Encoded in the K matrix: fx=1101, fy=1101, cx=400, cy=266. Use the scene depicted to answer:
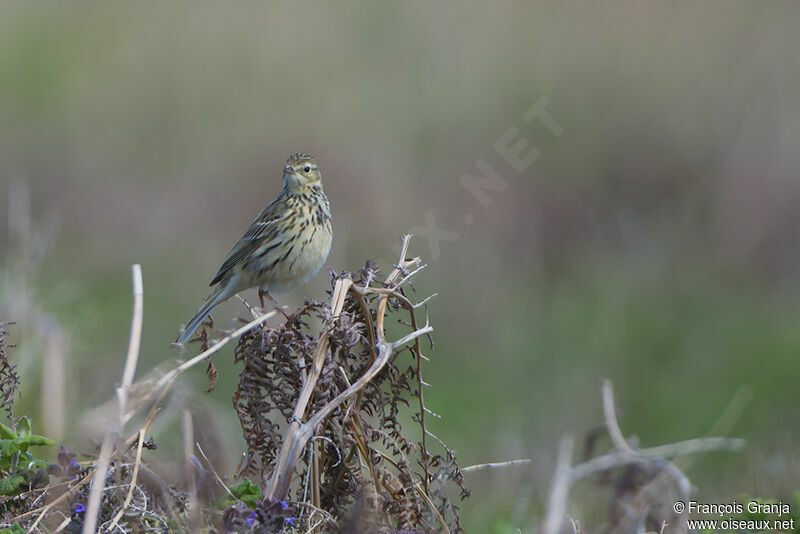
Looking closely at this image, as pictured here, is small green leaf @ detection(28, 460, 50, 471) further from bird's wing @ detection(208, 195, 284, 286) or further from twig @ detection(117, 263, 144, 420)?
bird's wing @ detection(208, 195, 284, 286)

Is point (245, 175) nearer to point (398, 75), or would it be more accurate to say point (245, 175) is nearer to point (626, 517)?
point (398, 75)

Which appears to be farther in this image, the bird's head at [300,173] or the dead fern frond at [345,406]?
the bird's head at [300,173]

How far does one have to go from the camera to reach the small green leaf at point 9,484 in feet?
10.1

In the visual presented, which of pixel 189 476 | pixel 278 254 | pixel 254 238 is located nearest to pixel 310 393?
pixel 189 476

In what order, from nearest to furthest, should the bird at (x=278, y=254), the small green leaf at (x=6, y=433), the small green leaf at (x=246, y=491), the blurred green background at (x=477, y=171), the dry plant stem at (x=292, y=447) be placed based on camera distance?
the dry plant stem at (x=292, y=447) < the small green leaf at (x=246, y=491) < the small green leaf at (x=6, y=433) < the bird at (x=278, y=254) < the blurred green background at (x=477, y=171)

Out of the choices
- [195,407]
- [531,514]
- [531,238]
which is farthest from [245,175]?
[195,407]

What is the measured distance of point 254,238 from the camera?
6.20 meters

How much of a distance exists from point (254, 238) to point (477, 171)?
6287 mm

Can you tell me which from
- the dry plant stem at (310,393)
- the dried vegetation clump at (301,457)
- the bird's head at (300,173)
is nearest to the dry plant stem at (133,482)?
the dried vegetation clump at (301,457)

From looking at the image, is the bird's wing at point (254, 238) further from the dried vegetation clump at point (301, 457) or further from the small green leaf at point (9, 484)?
the small green leaf at point (9, 484)

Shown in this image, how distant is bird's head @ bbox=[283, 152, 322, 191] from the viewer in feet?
21.5

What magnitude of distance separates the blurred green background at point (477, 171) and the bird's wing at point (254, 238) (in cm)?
345

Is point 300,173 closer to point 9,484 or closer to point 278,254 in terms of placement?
point 278,254

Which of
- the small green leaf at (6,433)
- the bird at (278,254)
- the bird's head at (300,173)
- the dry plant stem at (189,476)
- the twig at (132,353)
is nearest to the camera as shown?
the dry plant stem at (189,476)
